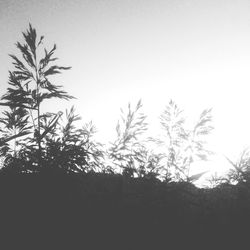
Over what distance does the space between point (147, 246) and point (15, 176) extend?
1.13 metres

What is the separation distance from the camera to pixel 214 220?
1.54m

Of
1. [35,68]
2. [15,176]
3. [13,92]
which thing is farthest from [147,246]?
[35,68]

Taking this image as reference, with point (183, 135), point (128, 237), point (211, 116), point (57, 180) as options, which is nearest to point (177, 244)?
point (128, 237)

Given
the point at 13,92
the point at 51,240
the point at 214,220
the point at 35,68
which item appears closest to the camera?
the point at 51,240

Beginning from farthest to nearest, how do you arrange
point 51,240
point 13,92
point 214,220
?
point 13,92, point 214,220, point 51,240

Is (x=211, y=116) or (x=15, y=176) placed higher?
(x=211, y=116)

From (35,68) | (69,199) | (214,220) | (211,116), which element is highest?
(211,116)

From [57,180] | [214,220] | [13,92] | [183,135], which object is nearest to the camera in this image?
[214,220]

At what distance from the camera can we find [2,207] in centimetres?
155

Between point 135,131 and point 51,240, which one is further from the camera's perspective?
point 135,131

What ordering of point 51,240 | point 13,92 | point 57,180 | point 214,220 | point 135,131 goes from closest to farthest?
point 51,240, point 214,220, point 57,180, point 13,92, point 135,131

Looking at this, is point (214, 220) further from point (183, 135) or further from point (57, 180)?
point (183, 135)

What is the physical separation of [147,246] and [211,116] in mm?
14043

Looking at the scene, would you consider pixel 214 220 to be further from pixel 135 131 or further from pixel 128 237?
pixel 135 131
